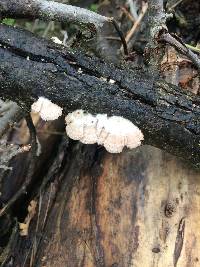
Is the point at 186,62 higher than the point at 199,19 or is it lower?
lower

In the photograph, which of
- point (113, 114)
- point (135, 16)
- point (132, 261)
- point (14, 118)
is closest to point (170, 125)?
point (113, 114)

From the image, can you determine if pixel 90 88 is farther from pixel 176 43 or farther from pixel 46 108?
pixel 176 43

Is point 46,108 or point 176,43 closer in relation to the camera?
point 46,108

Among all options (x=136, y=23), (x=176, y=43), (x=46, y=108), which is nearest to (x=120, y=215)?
(x=46, y=108)

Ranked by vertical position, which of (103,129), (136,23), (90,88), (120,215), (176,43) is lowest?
(120,215)

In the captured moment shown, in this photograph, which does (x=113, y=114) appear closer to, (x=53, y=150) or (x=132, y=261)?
(x=132, y=261)

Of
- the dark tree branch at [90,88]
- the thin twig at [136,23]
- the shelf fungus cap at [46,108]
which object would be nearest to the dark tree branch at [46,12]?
the dark tree branch at [90,88]

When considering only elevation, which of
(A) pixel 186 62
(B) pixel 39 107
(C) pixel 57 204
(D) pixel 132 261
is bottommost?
(D) pixel 132 261

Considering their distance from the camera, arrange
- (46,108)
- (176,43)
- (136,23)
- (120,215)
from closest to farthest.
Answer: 1. (46,108)
2. (176,43)
3. (120,215)
4. (136,23)
